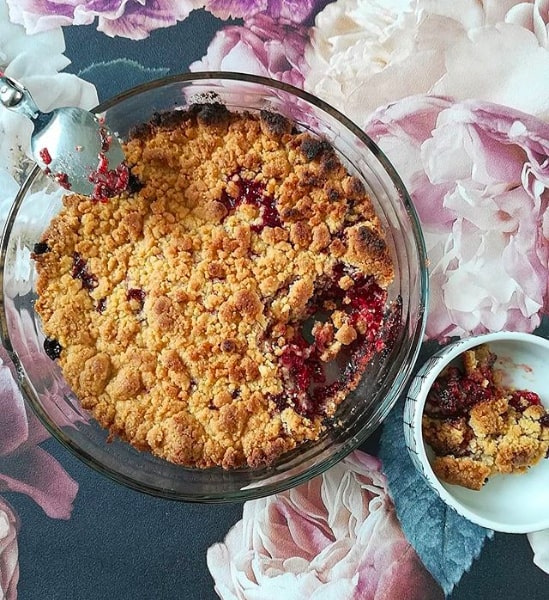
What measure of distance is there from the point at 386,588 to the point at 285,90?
0.99 meters

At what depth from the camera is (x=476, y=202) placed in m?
1.46

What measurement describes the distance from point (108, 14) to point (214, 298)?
661 mm

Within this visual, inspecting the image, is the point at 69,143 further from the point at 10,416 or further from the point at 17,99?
the point at 10,416

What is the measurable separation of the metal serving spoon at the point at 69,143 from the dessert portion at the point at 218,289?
0.20 ft

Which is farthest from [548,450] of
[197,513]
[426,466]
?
[197,513]

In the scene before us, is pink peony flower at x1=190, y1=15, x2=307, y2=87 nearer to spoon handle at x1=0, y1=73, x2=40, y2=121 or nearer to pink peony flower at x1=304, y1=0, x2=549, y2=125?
pink peony flower at x1=304, y1=0, x2=549, y2=125

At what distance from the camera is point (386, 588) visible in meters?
1.42

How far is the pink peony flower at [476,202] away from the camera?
1.45 meters

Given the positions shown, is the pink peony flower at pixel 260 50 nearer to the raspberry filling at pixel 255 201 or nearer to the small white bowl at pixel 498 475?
the raspberry filling at pixel 255 201

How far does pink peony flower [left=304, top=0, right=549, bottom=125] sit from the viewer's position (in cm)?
148

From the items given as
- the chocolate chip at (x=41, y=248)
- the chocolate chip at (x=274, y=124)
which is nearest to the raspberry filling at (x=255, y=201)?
the chocolate chip at (x=274, y=124)

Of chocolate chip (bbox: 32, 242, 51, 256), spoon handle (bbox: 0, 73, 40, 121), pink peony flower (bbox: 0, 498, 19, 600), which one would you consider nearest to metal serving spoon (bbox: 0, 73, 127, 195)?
spoon handle (bbox: 0, 73, 40, 121)

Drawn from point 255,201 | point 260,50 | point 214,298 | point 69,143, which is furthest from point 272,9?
point 214,298

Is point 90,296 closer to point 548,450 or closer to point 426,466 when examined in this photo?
point 426,466
